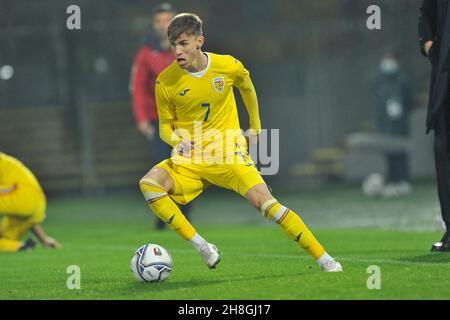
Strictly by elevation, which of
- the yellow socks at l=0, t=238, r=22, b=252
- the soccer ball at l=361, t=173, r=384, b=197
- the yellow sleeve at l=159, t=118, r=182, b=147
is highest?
the yellow sleeve at l=159, t=118, r=182, b=147

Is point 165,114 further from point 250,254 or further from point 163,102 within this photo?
point 250,254

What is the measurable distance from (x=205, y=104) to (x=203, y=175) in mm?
526

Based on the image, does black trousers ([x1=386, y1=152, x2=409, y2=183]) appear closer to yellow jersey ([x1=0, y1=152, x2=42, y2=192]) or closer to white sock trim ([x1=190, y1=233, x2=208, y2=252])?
yellow jersey ([x1=0, y1=152, x2=42, y2=192])

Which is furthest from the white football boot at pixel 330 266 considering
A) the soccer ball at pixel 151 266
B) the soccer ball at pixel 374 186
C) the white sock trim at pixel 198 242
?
the soccer ball at pixel 374 186

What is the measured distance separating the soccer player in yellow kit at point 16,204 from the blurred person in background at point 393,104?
8095 mm

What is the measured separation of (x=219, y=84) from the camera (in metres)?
7.91

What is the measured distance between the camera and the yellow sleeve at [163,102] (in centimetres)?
783

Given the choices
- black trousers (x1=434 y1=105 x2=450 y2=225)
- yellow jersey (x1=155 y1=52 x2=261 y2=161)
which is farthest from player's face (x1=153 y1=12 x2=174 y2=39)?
yellow jersey (x1=155 y1=52 x2=261 y2=161)

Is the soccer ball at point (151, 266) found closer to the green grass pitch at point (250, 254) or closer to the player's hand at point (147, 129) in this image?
the green grass pitch at point (250, 254)

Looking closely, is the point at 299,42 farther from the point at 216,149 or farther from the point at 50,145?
the point at 216,149

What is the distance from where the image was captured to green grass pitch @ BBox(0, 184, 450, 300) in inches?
273

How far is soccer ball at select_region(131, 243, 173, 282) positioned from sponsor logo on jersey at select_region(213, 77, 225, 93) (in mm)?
1265

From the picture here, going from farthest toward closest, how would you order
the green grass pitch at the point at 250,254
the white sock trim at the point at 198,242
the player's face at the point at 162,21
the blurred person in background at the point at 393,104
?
the blurred person in background at the point at 393,104 → the player's face at the point at 162,21 → the white sock trim at the point at 198,242 → the green grass pitch at the point at 250,254
